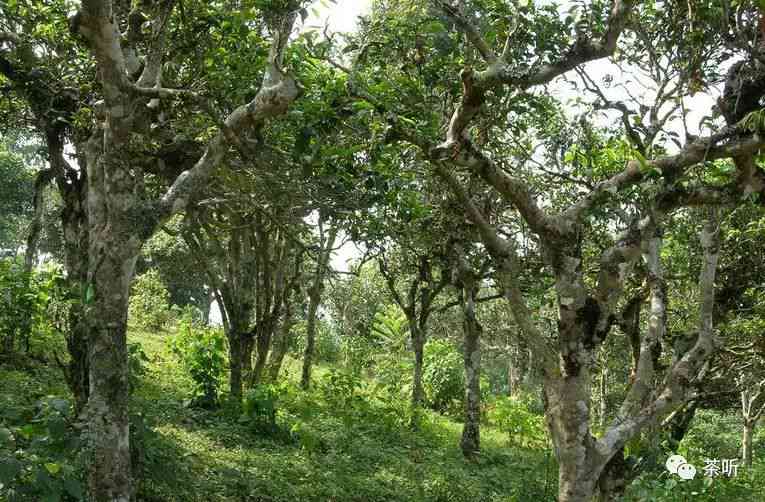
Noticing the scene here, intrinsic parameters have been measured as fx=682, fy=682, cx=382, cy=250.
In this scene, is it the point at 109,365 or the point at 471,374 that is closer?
the point at 109,365

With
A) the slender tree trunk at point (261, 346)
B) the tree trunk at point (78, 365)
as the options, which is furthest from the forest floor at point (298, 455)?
the slender tree trunk at point (261, 346)

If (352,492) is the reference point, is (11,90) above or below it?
above

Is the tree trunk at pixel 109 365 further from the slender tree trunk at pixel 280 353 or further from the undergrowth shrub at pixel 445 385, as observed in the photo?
the undergrowth shrub at pixel 445 385

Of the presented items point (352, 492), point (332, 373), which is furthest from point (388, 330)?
point (352, 492)

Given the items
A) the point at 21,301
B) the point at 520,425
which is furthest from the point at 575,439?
the point at 520,425

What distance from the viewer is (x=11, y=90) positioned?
8.31 meters

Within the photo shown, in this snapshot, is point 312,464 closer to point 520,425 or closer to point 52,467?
point 52,467

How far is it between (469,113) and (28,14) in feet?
18.0

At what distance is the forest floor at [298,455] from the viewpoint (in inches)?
272

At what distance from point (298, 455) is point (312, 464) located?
1.15ft

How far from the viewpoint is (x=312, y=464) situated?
10.1 meters

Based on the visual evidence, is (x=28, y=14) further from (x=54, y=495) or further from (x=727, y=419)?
(x=727, y=419)

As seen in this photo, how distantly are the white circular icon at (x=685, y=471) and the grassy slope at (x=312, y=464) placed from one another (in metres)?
1.69

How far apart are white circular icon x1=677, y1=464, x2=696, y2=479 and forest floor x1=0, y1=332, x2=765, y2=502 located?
0.61ft
